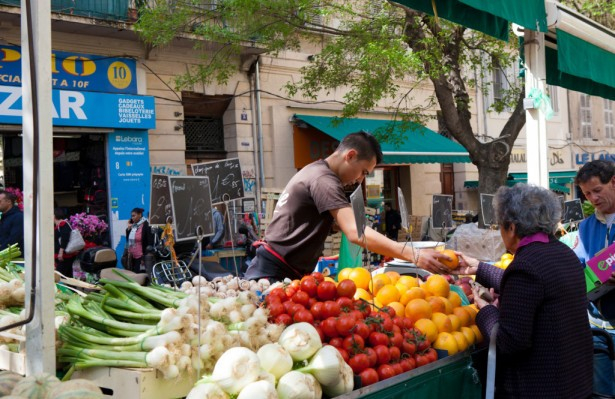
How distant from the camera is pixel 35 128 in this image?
2.13 meters

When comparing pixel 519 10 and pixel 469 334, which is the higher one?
pixel 519 10

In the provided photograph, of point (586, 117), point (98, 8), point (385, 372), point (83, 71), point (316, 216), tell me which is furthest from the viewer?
point (586, 117)

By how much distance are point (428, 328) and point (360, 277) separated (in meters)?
0.56

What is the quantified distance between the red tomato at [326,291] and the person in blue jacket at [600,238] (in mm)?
1726

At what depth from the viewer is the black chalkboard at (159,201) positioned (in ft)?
14.8

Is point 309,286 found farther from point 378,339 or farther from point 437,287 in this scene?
point 437,287

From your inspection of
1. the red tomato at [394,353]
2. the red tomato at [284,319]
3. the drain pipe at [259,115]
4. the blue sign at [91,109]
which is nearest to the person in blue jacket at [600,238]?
the red tomato at [394,353]

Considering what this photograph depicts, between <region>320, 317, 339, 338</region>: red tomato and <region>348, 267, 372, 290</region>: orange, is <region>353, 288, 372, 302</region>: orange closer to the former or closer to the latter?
<region>348, 267, 372, 290</region>: orange

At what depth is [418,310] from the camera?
333 cm

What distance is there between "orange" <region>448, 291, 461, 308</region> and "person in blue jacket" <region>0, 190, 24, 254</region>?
17.6 ft

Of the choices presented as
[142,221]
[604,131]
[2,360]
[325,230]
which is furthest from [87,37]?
[604,131]

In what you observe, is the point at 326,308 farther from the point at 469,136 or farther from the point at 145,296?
the point at 469,136

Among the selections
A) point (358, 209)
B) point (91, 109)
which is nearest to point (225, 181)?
point (358, 209)

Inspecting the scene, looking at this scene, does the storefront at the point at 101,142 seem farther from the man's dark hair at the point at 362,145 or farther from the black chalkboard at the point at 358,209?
the black chalkboard at the point at 358,209
